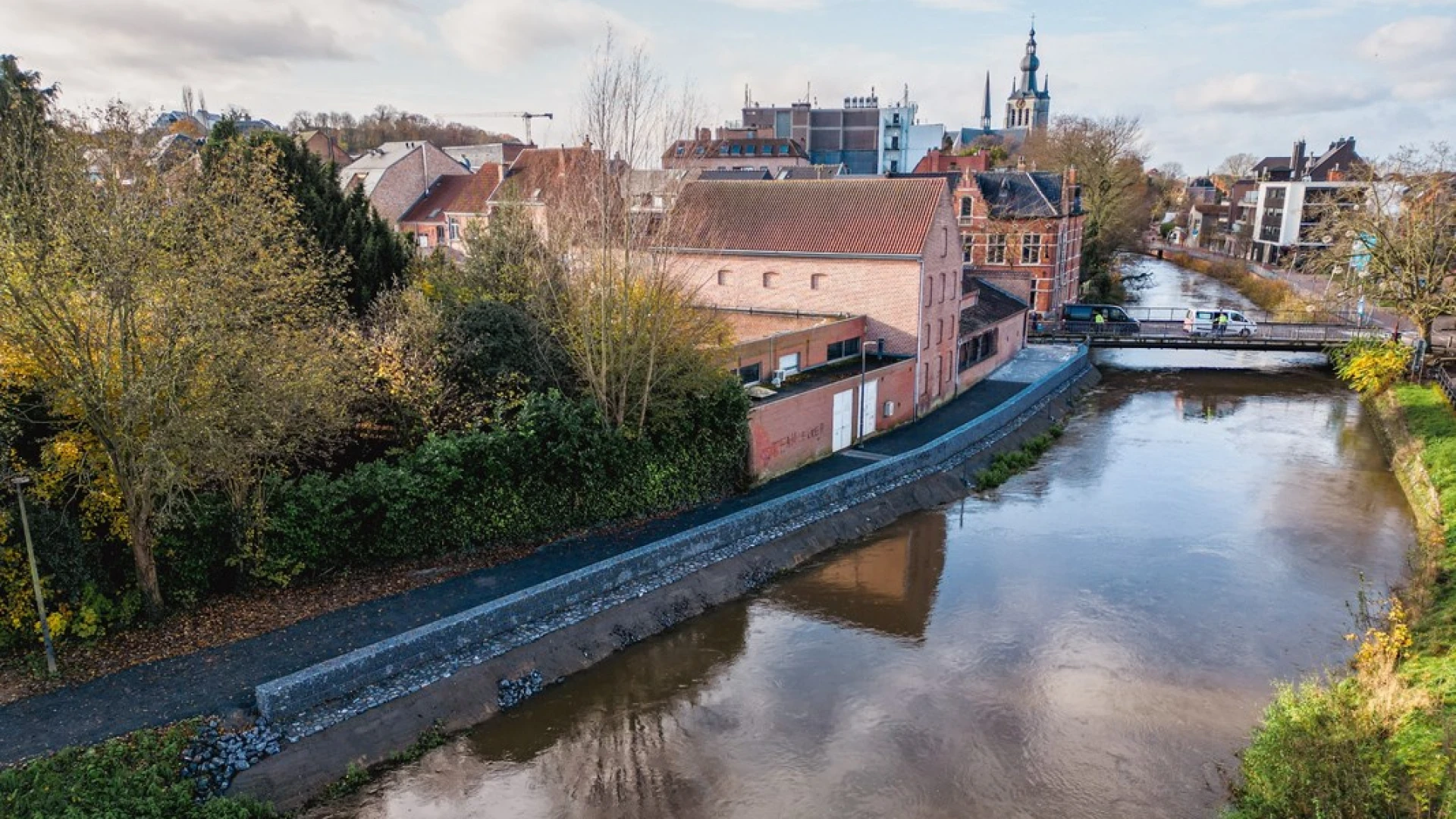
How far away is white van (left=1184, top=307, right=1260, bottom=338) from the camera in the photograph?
41.0m

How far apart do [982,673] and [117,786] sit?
39.9ft

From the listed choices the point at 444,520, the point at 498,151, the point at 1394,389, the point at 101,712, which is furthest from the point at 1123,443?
the point at 498,151

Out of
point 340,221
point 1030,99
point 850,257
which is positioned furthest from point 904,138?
point 340,221

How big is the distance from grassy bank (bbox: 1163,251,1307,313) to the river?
2078 cm

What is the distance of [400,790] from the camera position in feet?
37.5

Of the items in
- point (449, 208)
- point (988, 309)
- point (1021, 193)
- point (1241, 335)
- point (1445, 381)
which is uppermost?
point (1021, 193)

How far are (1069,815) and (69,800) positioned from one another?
11.7m

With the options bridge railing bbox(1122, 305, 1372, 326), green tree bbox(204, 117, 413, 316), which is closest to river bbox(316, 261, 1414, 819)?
green tree bbox(204, 117, 413, 316)

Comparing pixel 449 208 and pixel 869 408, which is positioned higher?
pixel 449 208

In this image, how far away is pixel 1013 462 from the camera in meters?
26.2

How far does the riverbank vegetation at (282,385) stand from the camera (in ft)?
38.9

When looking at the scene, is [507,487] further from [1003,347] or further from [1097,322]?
[1097,322]

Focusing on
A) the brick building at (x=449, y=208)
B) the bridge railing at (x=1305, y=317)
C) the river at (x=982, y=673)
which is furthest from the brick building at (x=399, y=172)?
the bridge railing at (x=1305, y=317)

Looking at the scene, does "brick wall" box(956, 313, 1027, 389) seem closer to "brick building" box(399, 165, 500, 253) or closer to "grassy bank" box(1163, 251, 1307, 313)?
"grassy bank" box(1163, 251, 1307, 313)
